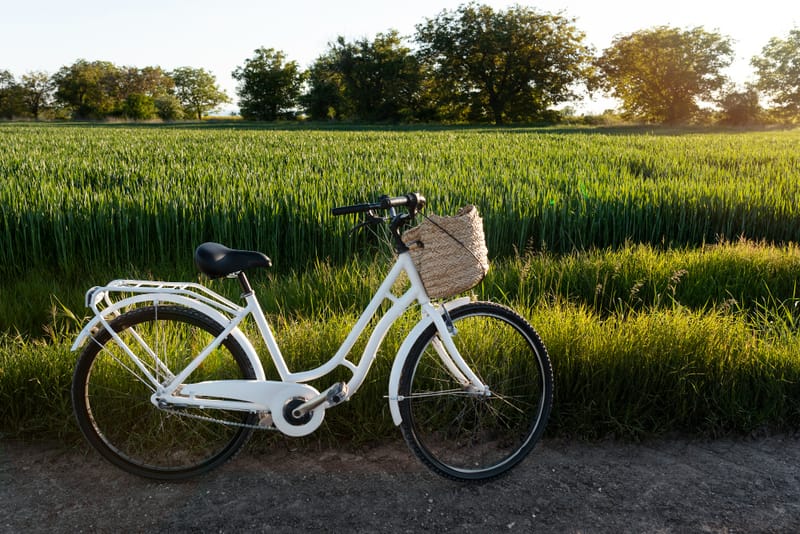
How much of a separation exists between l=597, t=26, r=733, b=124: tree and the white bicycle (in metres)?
50.8

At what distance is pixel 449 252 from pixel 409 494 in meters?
1.04

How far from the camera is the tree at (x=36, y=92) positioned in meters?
81.8

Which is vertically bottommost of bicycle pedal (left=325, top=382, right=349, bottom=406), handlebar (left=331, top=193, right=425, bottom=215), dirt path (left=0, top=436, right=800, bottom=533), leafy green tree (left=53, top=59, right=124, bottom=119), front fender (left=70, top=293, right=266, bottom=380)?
dirt path (left=0, top=436, right=800, bottom=533)

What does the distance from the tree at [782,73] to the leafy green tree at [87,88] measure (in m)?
68.4

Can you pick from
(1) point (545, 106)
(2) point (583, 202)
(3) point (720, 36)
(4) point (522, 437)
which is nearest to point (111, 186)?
(2) point (583, 202)

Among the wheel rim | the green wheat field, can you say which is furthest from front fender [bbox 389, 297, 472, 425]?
the green wheat field

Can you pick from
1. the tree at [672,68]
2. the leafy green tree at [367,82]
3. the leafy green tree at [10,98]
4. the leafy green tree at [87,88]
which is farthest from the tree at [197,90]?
the tree at [672,68]

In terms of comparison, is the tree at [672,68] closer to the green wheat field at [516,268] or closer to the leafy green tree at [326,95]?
the leafy green tree at [326,95]

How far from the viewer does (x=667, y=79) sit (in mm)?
48375

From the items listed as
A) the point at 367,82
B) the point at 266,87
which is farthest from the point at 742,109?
the point at 266,87

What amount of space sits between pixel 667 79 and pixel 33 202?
1976 inches

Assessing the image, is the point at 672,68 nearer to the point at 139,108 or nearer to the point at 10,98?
the point at 139,108

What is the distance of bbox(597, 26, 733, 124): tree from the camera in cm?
4800

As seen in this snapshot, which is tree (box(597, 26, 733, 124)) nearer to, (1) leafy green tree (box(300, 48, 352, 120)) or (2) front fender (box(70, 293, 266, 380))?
(1) leafy green tree (box(300, 48, 352, 120))
